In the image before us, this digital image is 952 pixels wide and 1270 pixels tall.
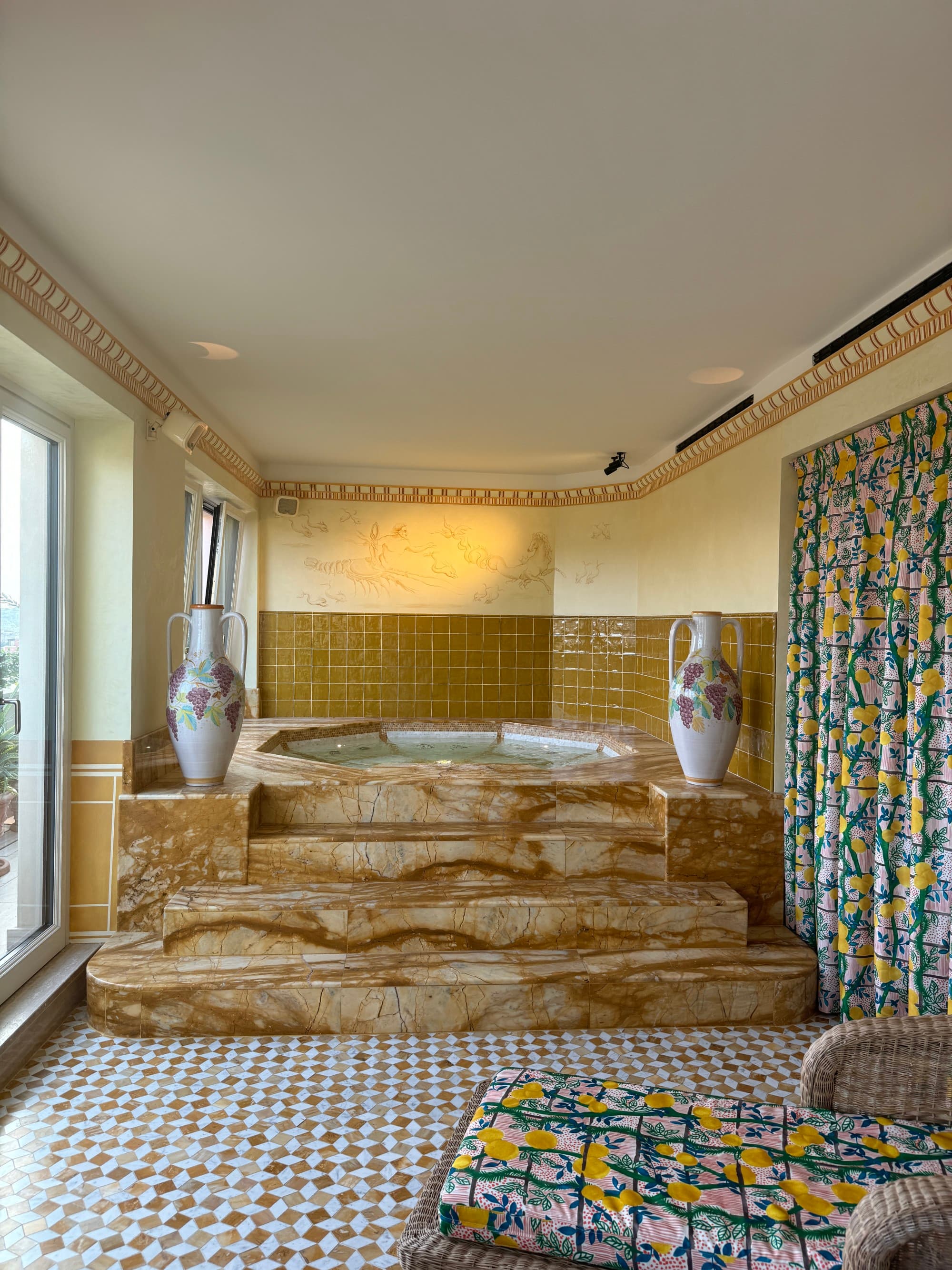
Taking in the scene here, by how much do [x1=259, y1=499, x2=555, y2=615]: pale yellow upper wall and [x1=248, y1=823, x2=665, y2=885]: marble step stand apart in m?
3.04

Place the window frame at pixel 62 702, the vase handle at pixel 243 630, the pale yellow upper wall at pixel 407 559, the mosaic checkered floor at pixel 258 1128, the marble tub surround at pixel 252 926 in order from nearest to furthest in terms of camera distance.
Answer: the mosaic checkered floor at pixel 258 1128 < the marble tub surround at pixel 252 926 < the window frame at pixel 62 702 < the vase handle at pixel 243 630 < the pale yellow upper wall at pixel 407 559

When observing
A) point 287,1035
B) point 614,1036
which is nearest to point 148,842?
point 287,1035

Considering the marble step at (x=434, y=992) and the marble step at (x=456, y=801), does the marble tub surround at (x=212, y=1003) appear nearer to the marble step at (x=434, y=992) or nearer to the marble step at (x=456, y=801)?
the marble step at (x=434, y=992)

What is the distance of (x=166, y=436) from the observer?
3.76 meters

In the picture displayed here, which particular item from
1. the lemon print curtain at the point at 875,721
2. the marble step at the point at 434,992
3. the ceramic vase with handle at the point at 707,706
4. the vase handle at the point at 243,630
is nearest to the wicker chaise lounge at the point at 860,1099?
the lemon print curtain at the point at 875,721

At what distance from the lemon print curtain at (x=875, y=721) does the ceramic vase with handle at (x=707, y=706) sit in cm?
26

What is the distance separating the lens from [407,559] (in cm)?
645

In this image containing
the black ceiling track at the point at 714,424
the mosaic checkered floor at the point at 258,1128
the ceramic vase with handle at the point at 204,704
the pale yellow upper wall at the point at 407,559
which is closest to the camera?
the mosaic checkered floor at the point at 258,1128

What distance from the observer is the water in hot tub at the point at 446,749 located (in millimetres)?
5211

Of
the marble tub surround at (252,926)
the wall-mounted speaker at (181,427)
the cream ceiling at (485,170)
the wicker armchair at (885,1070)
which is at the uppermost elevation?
the cream ceiling at (485,170)

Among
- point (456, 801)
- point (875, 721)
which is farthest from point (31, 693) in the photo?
point (875, 721)

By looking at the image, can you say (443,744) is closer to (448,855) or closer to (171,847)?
(448,855)

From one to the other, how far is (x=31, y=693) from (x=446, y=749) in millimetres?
3060

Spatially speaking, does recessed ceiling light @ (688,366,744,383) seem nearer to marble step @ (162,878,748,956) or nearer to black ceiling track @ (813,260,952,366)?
black ceiling track @ (813,260,952,366)
